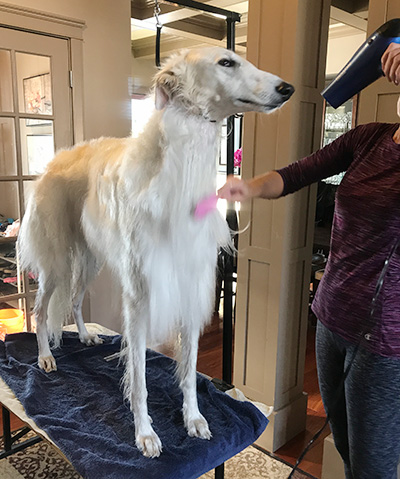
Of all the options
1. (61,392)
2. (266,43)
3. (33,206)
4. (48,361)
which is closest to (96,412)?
(61,392)

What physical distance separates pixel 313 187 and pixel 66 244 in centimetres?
114

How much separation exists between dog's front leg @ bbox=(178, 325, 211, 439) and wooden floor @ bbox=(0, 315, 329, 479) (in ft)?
3.10

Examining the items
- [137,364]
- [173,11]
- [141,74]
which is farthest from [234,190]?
[141,74]

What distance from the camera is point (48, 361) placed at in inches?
70.7

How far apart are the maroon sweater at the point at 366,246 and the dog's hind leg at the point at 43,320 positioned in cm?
116

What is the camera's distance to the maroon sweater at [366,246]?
1010mm

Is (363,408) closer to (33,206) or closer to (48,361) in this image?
(48,361)

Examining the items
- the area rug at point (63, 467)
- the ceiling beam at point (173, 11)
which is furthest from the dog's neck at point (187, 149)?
the ceiling beam at point (173, 11)

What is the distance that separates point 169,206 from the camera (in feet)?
3.99

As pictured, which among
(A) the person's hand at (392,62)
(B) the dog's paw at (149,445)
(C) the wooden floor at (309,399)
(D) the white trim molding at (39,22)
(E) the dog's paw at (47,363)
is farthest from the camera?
(D) the white trim molding at (39,22)

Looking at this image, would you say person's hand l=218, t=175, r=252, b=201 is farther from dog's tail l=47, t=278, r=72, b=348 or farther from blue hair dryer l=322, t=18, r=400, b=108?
dog's tail l=47, t=278, r=72, b=348

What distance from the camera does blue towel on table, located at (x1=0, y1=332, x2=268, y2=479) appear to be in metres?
1.25

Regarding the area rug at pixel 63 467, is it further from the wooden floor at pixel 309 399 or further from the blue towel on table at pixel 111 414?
the blue towel on table at pixel 111 414

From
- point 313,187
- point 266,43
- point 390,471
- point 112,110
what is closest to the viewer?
point 390,471
